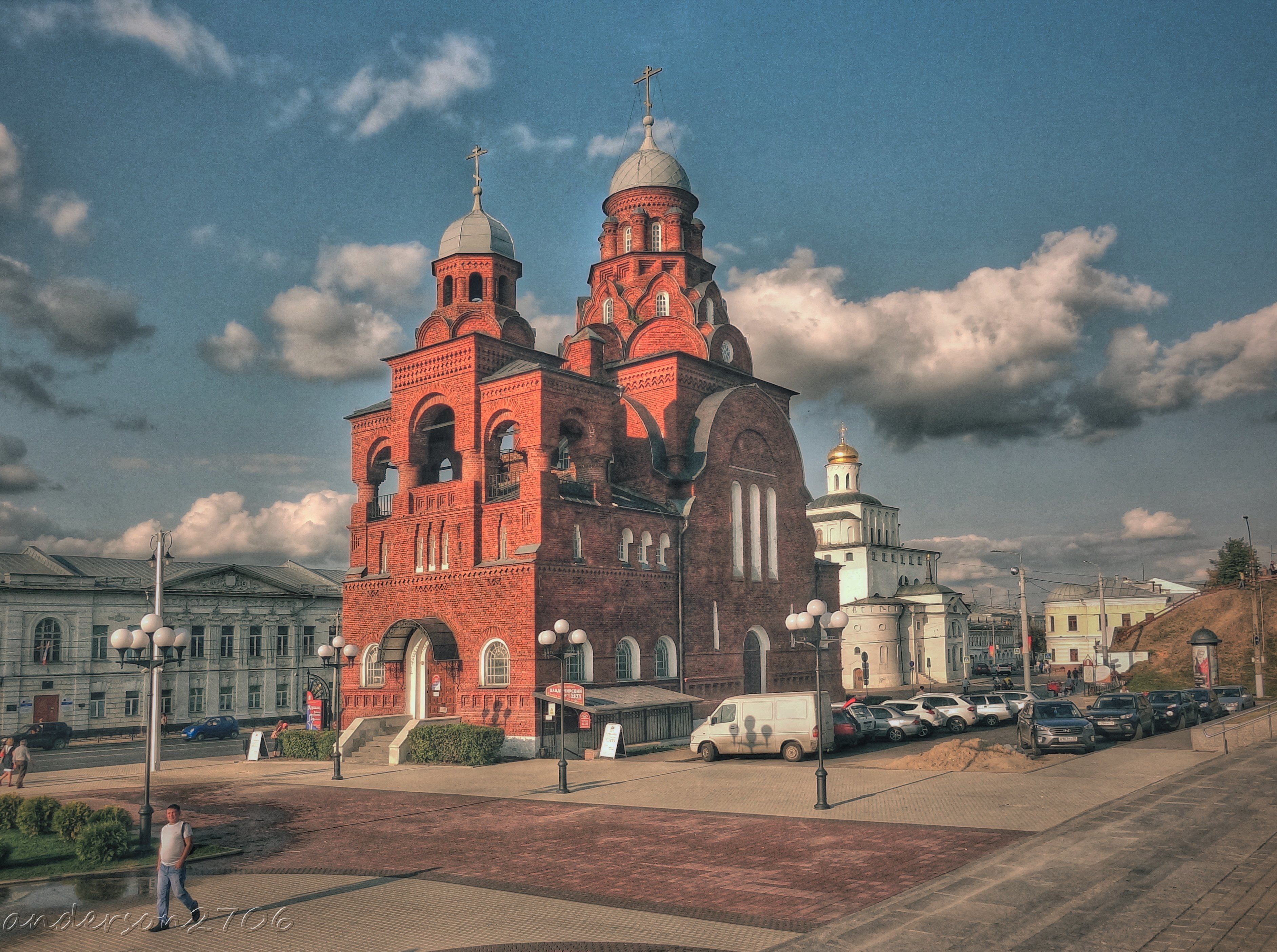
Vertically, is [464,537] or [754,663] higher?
[464,537]

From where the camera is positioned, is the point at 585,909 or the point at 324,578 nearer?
the point at 585,909

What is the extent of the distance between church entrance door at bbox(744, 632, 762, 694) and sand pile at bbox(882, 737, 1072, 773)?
580 inches

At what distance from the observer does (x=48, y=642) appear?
4753cm

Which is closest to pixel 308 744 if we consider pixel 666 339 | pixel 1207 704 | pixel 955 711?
pixel 666 339

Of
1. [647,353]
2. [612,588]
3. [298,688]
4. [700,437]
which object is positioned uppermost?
[647,353]

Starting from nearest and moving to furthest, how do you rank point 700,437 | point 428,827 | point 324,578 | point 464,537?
1. point 428,827
2. point 464,537
3. point 700,437
4. point 324,578

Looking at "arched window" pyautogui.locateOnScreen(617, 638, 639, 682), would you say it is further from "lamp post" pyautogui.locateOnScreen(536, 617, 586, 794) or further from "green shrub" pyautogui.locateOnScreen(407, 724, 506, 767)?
"green shrub" pyautogui.locateOnScreen(407, 724, 506, 767)

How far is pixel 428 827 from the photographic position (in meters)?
18.4

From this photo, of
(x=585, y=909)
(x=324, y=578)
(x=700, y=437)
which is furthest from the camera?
(x=324, y=578)

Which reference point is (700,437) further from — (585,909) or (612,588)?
(585,909)

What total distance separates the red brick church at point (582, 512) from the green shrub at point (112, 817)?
1321 cm

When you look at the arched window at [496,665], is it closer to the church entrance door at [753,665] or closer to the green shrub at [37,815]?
the church entrance door at [753,665]

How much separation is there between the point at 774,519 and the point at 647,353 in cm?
898

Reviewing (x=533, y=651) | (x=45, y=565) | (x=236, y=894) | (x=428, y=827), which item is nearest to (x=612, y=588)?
(x=533, y=651)
